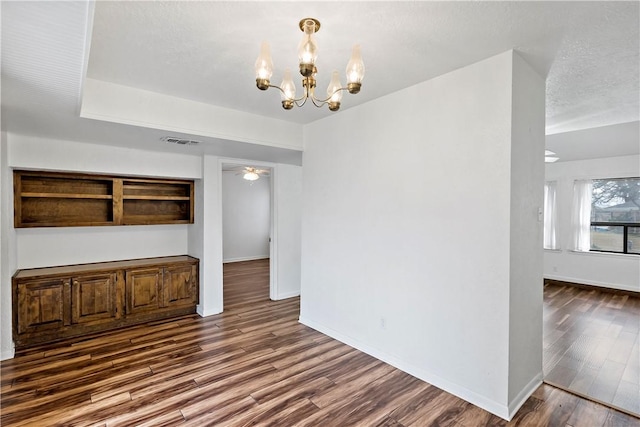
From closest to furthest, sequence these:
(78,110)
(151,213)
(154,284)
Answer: (78,110)
(154,284)
(151,213)

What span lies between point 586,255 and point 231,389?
720 centimetres

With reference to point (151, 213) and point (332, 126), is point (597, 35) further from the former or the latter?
point (151, 213)

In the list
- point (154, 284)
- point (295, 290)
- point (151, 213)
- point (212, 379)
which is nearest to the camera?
point (212, 379)

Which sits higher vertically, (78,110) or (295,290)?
(78,110)

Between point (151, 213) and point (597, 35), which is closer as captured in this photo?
point (597, 35)

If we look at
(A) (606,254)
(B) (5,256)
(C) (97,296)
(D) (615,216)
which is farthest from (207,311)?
(D) (615,216)

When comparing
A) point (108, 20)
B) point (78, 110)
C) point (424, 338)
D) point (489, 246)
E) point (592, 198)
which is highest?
point (108, 20)

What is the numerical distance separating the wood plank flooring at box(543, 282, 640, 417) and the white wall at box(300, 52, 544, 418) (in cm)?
48

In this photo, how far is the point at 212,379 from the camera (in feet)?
9.49

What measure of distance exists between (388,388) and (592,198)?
6421 mm

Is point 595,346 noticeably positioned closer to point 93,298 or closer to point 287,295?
point 287,295

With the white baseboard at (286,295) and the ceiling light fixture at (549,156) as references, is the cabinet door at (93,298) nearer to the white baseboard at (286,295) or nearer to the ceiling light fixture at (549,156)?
the white baseboard at (286,295)

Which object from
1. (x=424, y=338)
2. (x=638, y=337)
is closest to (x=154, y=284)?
(x=424, y=338)

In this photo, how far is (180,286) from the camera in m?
4.54
